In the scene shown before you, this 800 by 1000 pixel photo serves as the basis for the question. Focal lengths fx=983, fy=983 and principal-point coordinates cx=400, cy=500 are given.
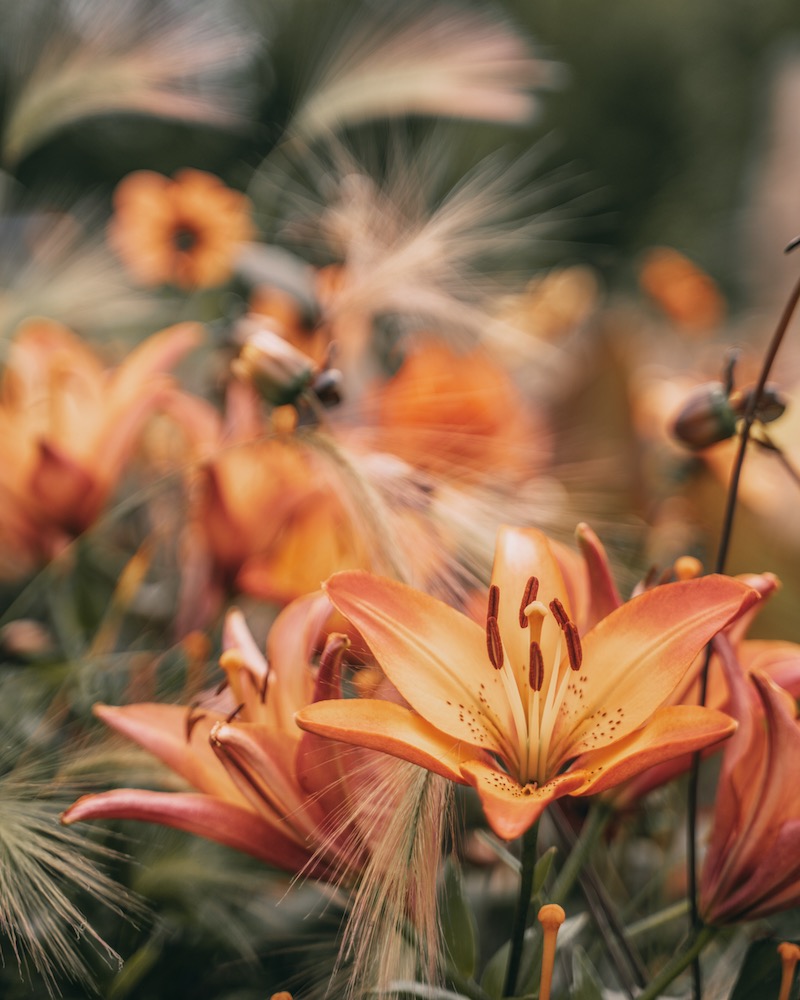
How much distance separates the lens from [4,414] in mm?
442

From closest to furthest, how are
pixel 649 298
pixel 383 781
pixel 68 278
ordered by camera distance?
pixel 383 781
pixel 68 278
pixel 649 298

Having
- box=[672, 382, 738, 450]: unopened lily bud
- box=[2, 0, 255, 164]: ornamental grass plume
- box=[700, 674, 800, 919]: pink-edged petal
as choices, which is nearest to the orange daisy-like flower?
box=[2, 0, 255, 164]: ornamental grass plume

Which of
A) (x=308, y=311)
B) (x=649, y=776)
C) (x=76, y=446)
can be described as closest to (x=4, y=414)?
(x=76, y=446)

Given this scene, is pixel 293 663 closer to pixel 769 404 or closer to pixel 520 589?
pixel 520 589

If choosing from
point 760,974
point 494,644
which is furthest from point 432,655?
point 760,974

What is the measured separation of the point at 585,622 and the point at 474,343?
0.76ft

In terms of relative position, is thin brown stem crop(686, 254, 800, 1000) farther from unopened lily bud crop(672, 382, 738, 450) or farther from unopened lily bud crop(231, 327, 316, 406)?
unopened lily bud crop(231, 327, 316, 406)

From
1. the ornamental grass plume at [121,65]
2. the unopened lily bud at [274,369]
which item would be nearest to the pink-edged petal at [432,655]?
the unopened lily bud at [274,369]

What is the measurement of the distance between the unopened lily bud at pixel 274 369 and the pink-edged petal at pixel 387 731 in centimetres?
15

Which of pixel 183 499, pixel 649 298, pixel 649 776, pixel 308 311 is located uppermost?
pixel 649 298

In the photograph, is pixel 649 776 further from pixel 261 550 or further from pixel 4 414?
pixel 4 414

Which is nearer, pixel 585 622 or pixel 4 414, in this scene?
pixel 585 622

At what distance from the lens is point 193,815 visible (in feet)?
0.85

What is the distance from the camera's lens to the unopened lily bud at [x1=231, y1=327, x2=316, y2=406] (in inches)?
13.8
